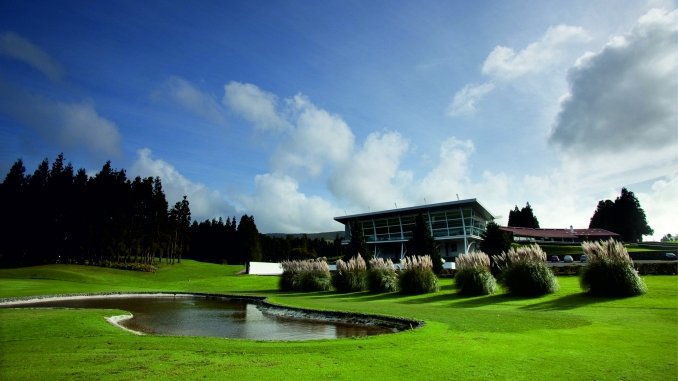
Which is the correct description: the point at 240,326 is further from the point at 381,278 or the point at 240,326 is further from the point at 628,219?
the point at 628,219

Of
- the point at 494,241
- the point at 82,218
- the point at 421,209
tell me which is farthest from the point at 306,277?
the point at 82,218

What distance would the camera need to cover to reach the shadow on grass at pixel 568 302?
39.0 ft

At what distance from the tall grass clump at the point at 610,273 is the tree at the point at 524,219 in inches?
2778

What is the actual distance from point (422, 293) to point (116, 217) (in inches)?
1668

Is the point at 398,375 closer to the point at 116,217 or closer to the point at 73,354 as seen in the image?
the point at 73,354

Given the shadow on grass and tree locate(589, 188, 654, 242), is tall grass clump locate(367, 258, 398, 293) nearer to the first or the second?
the shadow on grass

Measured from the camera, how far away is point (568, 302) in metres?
12.8

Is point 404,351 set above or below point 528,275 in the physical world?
below

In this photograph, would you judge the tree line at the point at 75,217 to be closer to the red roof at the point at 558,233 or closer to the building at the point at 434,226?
the building at the point at 434,226

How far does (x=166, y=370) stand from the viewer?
489 centimetres

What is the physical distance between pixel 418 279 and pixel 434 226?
118 ft

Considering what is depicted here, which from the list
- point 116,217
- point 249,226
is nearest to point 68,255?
point 116,217

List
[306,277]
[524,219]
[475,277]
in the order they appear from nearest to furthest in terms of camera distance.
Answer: [475,277] < [306,277] < [524,219]

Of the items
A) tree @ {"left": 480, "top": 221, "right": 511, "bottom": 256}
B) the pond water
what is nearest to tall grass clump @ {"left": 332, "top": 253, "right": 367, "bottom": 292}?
the pond water
